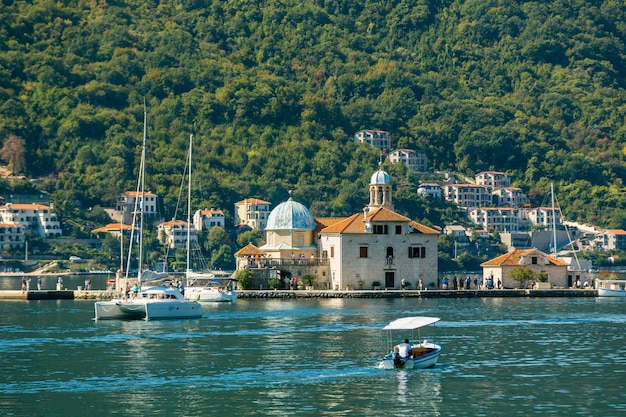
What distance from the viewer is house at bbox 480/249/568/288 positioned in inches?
4523

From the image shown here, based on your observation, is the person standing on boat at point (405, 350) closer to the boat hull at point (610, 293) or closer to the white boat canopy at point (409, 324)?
the white boat canopy at point (409, 324)

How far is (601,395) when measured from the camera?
51.8 m

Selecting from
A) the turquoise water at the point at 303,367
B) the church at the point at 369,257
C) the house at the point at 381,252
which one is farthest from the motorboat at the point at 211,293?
the turquoise water at the point at 303,367

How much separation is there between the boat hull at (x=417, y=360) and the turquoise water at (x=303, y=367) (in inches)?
18.8

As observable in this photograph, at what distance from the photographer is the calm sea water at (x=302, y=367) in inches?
1976

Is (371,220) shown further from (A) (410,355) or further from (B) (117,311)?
(A) (410,355)

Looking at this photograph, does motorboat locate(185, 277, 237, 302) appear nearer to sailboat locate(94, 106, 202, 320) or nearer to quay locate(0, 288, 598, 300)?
quay locate(0, 288, 598, 300)

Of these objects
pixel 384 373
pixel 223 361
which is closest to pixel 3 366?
pixel 223 361

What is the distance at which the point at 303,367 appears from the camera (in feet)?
197

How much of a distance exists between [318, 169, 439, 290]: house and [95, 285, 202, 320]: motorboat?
27398mm

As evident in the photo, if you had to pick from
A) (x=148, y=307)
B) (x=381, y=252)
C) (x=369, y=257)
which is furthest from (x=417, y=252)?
(x=148, y=307)

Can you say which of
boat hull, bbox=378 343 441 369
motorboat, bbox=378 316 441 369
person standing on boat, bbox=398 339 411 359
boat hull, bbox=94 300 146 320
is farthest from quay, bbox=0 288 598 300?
person standing on boat, bbox=398 339 411 359

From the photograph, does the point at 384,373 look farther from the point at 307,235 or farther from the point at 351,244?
the point at 307,235

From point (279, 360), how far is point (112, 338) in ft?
43.3
